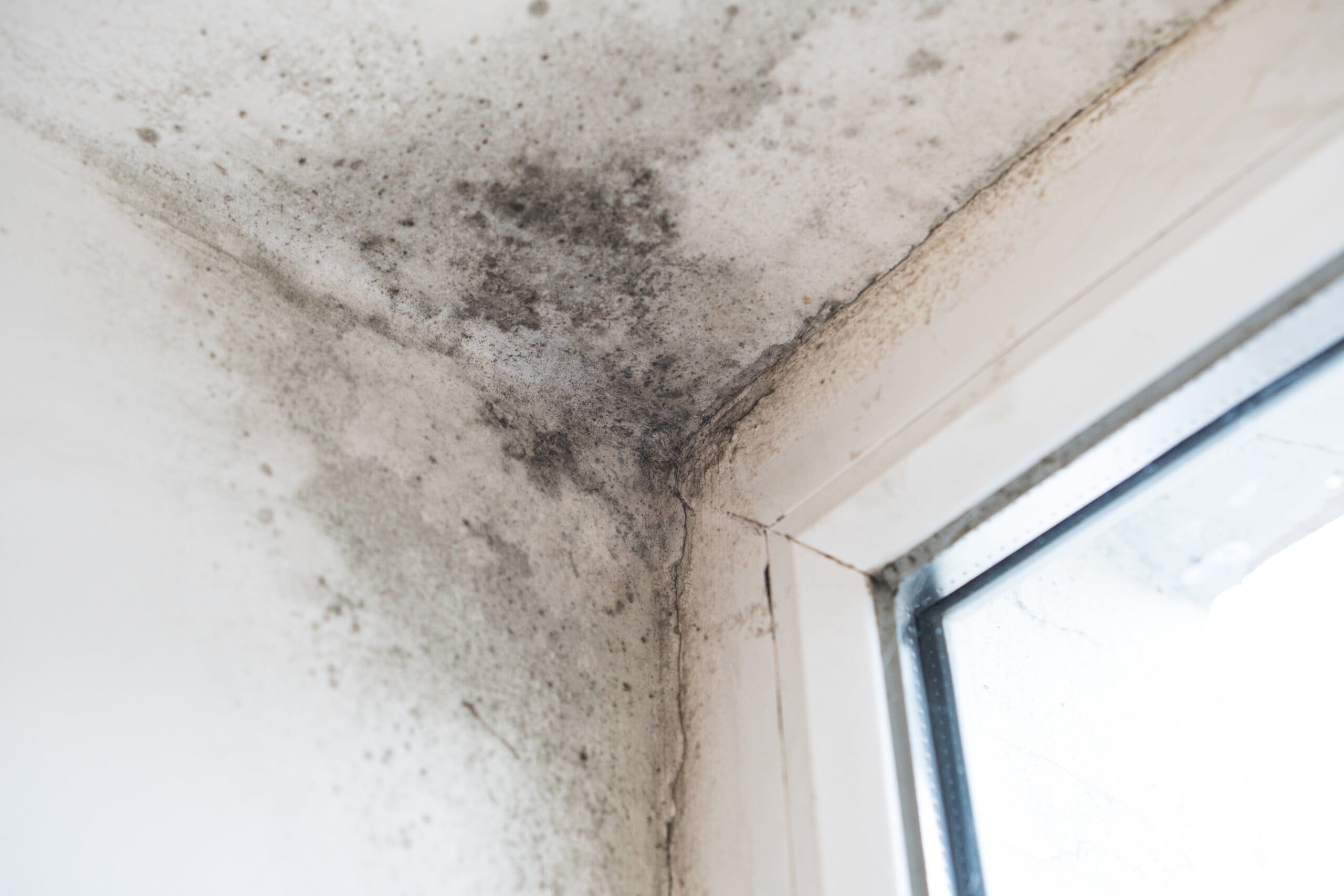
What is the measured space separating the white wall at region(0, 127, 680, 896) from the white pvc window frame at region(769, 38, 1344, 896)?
0.80ft

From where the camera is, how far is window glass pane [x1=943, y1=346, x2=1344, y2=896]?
1219mm

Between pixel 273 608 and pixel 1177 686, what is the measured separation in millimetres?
1558

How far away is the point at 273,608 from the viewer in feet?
3.06

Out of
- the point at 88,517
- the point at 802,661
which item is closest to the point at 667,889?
the point at 802,661

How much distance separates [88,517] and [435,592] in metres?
0.36

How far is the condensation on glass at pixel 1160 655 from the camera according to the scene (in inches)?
39.1

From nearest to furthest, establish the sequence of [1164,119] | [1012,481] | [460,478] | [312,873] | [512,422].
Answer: [312,873]
[1164,119]
[1012,481]
[460,478]
[512,422]

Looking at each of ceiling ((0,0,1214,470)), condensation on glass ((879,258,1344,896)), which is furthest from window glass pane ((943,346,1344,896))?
ceiling ((0,0,1214,470))

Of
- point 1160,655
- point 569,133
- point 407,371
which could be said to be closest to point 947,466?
point 569,133

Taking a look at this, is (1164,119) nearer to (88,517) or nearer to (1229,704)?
Answer: (88,517)

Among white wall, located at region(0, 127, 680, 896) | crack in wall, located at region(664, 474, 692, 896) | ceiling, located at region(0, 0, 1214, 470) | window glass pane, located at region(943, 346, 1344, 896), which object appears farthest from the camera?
window glass pane, located at region(943, 346, 1344, 896)

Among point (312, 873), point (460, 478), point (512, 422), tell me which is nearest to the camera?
point (312, 873)

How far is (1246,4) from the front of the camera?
0.90m

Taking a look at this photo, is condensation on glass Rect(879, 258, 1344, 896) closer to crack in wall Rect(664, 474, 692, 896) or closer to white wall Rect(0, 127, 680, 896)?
crack in wall Rect(664, 474, 692, 896)
